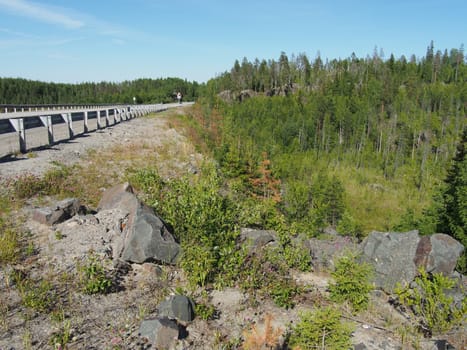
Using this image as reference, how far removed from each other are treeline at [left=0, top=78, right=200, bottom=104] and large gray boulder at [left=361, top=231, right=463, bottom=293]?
11739cm

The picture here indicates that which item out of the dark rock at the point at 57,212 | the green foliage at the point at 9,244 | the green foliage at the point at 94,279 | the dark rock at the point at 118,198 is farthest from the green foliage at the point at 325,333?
the dark rock at the point at 57,212

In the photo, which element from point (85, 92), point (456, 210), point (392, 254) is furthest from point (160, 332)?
point (85, 92)

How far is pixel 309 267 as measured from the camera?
8406 millimetres

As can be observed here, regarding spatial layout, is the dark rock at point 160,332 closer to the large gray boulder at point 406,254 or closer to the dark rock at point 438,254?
the large gray boulder at point 406,254

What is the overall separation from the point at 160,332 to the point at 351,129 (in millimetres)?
108343

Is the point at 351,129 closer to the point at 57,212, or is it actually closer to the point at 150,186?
the point at 150,186

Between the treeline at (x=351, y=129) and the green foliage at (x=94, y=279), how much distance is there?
138 ft

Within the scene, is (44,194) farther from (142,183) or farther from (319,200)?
(319,200)

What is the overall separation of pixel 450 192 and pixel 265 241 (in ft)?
113

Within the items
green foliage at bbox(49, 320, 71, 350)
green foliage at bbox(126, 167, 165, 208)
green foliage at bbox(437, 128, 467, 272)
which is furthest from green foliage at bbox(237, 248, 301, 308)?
green foliage at bbox(437, 128, 467, 272)

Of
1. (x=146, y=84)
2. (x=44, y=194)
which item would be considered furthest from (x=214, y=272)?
(x=146, y=84)

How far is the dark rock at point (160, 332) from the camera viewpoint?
14.6 ft

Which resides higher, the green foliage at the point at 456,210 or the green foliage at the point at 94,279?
the green foliage at the point at 94,279

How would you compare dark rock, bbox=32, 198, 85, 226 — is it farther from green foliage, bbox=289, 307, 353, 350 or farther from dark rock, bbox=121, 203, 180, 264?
green foliage, bbox=289, 307, 353, 350
